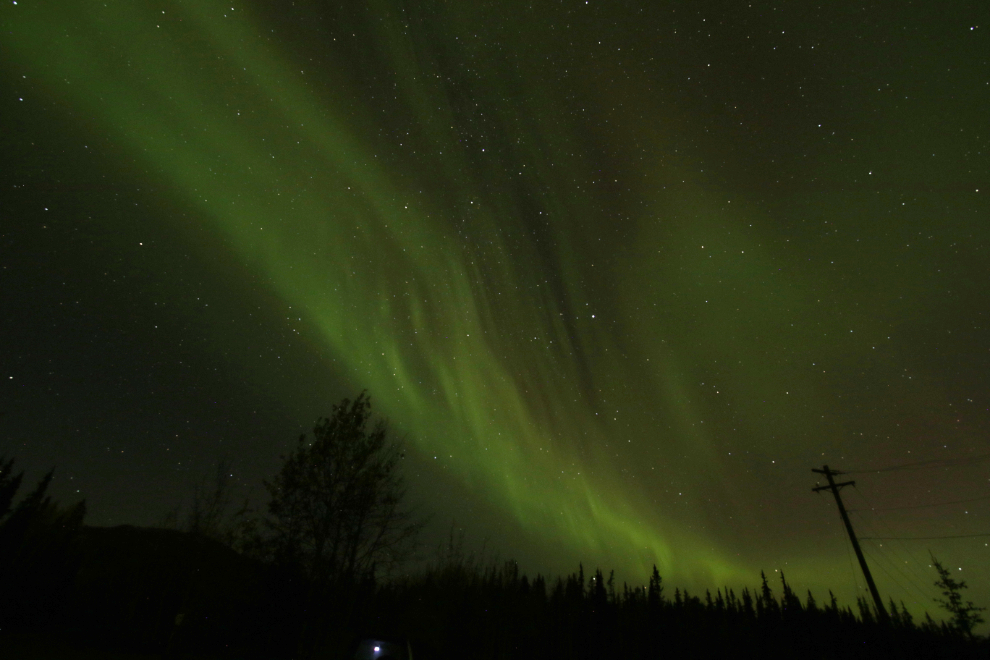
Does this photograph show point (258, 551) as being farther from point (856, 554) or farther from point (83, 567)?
point (83, 567)

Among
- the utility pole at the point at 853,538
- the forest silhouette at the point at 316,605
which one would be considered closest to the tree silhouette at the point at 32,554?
the forest silhouette at the point at 316,605

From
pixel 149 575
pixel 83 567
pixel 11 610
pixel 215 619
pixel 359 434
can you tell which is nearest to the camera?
pixel 359 434

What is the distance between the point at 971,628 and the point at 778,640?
80.0ft

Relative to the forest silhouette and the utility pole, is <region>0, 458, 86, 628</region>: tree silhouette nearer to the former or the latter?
the forest silhouette

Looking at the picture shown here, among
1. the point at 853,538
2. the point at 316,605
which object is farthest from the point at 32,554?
the point at 853,538

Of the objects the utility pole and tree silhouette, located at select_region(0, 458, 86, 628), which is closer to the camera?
the utility pole

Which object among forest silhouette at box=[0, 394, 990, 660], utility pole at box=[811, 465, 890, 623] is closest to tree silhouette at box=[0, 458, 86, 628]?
forest silhouette at box=[0, 394, 990, 660]

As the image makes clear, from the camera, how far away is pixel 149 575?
27438 mm

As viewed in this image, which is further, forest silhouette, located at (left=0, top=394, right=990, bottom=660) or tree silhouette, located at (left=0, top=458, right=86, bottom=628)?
tree silhouette, located at (left=0, top=458, right=86, bottom=628)

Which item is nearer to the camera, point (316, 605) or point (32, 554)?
point (316, 605)

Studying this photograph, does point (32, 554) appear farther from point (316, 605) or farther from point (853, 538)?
point (853, 538)

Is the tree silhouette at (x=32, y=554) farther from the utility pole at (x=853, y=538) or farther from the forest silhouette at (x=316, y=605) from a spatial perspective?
the utility pole at (x=853, y=538)

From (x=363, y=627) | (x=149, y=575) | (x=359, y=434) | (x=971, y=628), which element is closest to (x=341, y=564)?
(x=359, y=434)

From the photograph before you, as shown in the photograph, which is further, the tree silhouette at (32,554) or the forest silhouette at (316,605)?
the tree silhouette at (32,554)
